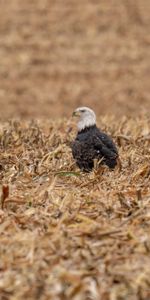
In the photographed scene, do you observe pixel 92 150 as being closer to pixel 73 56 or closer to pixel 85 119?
pixel 85 119

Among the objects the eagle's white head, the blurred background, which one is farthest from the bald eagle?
the blurred background

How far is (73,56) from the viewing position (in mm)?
22125

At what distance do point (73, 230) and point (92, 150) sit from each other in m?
2.43

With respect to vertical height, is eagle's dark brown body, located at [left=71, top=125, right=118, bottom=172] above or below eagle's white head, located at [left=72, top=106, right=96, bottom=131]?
below

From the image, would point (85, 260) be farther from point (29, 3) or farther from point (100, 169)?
point (29, 3)

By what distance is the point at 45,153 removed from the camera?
7.67 meters

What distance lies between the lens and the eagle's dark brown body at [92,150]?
23.5ft

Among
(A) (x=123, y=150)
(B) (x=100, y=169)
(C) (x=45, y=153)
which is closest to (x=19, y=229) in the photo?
(B) (x=100, y=169)

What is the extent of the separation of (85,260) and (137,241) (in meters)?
0.35

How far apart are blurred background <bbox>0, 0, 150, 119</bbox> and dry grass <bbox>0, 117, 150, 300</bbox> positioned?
1227 cm

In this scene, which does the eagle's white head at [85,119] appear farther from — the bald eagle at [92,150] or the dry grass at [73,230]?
the dry grass at [73,230]

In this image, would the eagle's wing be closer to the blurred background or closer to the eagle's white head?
the eagle's white head

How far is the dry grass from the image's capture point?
4379 millimetres

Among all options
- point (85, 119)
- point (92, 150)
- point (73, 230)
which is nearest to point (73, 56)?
point (85, 119)
